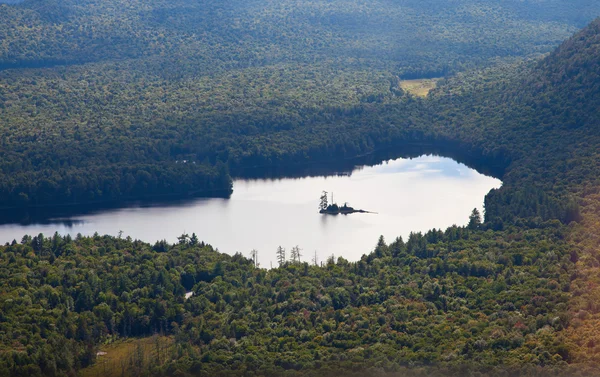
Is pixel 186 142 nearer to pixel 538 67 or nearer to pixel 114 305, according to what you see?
pixel 538 67

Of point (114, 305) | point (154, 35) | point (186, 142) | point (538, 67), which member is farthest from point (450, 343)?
point (154, 35)

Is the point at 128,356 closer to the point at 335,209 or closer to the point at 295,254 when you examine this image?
the point at 295,254

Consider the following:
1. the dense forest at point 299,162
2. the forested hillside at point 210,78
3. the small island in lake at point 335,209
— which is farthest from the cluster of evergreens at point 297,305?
the forested hillside at point 210,78

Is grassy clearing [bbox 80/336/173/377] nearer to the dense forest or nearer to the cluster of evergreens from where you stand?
the dense forest

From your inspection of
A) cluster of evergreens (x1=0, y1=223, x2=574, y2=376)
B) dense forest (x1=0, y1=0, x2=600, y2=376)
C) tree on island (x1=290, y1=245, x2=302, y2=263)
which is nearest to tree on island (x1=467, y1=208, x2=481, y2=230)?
dense forest (x1=0, y1=0, x2=600, y2=376)

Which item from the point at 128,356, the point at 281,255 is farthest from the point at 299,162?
the point at 128,356

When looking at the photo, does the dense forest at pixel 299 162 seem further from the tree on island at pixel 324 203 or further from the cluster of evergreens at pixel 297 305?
the tree on island at pixel 324 203

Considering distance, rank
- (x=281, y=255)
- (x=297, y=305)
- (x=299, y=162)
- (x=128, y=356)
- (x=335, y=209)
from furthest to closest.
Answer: (x=299, y=162), (x=335, y=209), (x=281, y=255), (x=297, y=305), (x=128, y=356)
